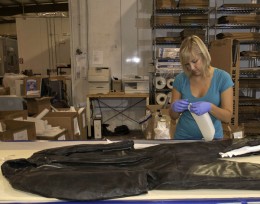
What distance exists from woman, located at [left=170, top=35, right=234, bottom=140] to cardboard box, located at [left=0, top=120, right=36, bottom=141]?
1269mm

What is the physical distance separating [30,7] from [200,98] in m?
7.08

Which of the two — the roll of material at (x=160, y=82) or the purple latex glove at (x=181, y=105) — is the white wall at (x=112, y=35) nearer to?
the roll of material at (x=160, y=82)

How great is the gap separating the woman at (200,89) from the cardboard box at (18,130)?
1.27m

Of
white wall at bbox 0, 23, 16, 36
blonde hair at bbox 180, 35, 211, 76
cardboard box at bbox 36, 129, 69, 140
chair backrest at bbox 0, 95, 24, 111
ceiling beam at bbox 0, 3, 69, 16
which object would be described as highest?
ceiling beam at bbox 0, 3, 69, 16

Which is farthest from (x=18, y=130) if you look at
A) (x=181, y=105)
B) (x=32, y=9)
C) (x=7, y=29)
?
(x=7, y=29)

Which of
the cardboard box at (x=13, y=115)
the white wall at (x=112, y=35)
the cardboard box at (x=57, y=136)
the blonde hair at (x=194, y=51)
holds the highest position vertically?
the white wall at (x=112, y=35)

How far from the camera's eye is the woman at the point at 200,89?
4.91 ft

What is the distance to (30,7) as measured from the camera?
7.25 meters

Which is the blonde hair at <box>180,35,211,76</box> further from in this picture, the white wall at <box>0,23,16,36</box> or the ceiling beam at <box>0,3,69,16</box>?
the white wall at <box>0,23,16,36</box>

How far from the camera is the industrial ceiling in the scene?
7039mm

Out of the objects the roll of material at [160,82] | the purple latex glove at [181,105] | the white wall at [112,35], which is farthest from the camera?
the white wall at [112,35]

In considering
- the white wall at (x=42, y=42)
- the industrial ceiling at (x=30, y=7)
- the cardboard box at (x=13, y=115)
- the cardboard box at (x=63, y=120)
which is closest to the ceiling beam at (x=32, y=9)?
the industrial ceiling at (x=30, y=7)

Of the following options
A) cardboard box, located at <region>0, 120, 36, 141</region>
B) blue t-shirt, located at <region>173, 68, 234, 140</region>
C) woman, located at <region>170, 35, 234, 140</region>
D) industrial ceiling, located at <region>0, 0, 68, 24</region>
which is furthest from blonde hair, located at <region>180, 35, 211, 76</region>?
industrial ceiling, located at <region>0, 0, 68, 24</region>

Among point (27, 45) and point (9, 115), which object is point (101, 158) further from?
point (27, 45)
